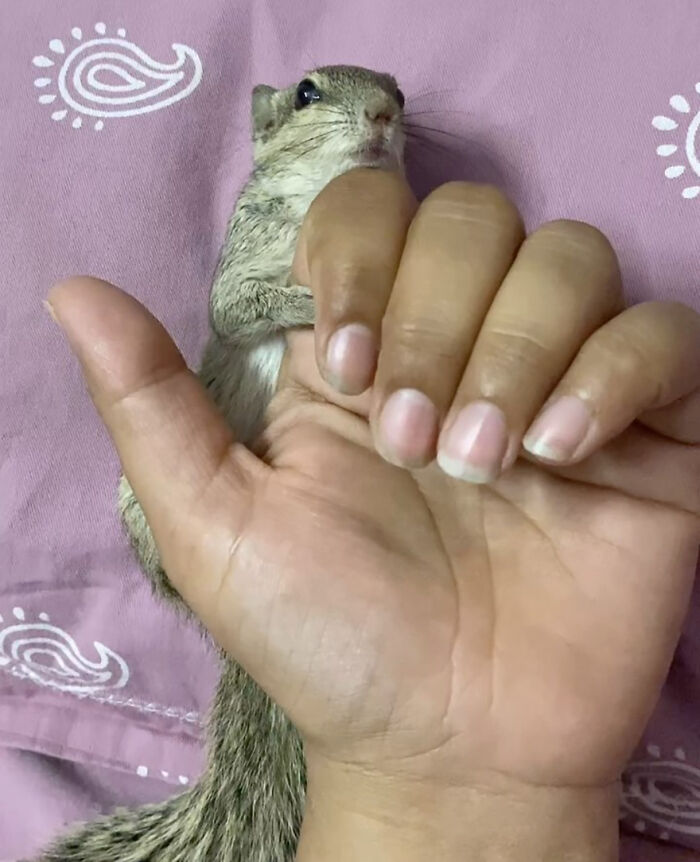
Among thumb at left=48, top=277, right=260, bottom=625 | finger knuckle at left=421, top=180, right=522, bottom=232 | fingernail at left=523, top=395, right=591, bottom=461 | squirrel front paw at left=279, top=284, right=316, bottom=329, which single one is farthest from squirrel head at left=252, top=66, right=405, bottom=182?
fingernail at left=523, top=395, right=591, bottom=461

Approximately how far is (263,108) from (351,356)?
56 centimetres

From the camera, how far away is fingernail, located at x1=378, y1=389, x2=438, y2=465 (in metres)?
0.67

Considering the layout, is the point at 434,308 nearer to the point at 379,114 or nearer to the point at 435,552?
the point at 435,552

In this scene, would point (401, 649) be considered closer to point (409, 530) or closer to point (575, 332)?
point (409, 530)

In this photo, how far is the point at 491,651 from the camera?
0.80 metres

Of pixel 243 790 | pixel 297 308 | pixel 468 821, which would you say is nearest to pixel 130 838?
pixel 243 790

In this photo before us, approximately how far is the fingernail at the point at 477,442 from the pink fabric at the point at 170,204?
0.40m

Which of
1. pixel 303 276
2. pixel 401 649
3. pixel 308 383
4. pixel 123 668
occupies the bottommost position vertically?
pixel 123 668

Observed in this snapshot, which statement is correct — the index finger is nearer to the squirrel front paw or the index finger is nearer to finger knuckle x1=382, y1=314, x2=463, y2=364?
finger knuckle x1=382, y1=314, x2=463, y2=364

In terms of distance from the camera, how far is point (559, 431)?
2.23 feet

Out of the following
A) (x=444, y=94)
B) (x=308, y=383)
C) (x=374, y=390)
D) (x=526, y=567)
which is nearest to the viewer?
(x=374, y=390)

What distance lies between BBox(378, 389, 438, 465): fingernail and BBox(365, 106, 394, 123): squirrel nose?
46 centimetres

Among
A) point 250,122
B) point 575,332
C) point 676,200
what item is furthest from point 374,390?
point 250,122

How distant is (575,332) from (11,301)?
699mm
